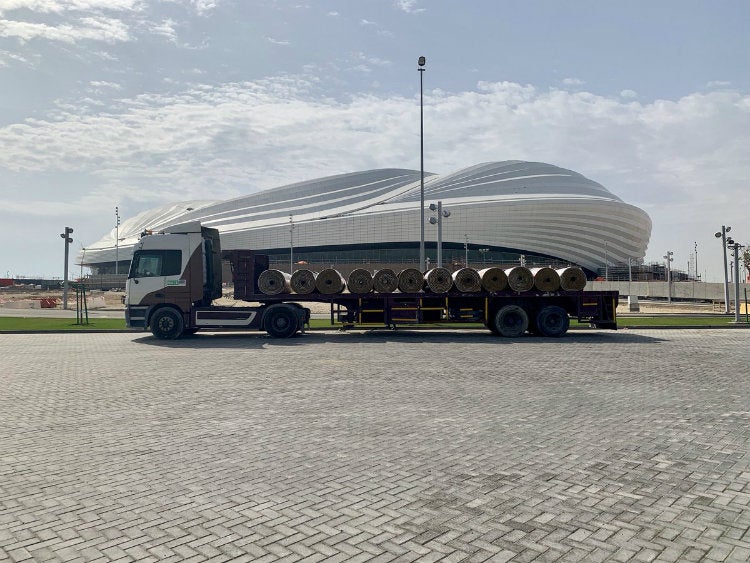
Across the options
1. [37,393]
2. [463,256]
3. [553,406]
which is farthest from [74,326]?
[463,256]

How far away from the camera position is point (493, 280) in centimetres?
2248

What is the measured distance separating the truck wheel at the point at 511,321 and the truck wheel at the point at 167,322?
12278mm

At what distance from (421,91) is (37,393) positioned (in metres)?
29.6

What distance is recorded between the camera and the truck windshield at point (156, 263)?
72.2 ft

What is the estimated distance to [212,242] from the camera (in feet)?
76.0

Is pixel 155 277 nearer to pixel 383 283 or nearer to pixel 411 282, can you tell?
pixel 383 283

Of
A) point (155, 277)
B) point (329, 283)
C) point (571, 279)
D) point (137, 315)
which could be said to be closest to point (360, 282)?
point (329, 283)

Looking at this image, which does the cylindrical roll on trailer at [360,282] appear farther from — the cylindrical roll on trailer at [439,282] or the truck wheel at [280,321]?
the truck wheel at [280,321]

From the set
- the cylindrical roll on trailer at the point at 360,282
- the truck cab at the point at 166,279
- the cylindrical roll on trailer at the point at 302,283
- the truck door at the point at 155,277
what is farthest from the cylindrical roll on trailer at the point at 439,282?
the truck door at the point at 155,277

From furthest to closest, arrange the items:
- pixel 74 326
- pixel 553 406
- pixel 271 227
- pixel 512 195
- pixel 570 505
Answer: pixel 271 227, pixel 512 195, pixel 74 326, pixel 553 406, pixel 570 505

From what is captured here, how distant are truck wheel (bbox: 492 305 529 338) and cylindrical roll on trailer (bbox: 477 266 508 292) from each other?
2.80 feet

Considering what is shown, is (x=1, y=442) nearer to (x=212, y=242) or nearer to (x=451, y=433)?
(x=451, y=433)

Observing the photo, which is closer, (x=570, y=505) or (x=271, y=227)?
(x=570, y=505)

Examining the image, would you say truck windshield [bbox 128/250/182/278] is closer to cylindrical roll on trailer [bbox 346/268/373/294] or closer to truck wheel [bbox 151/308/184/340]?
truck wheel [bbox 151/308/184/340]
